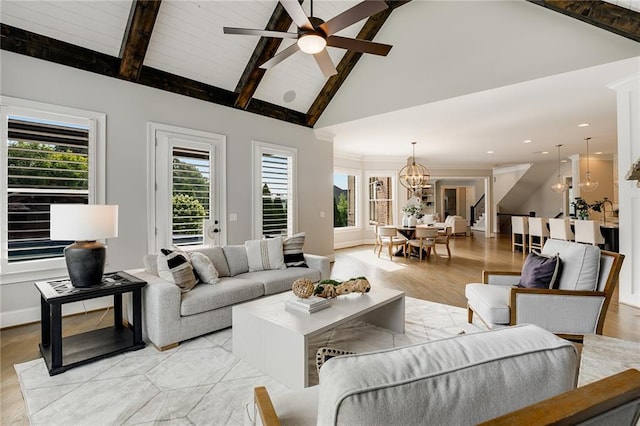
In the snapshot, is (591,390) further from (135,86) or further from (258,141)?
(258,141)

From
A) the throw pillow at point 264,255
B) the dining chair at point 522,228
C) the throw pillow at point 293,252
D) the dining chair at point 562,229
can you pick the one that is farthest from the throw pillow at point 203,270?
the dining chair at point 522,228

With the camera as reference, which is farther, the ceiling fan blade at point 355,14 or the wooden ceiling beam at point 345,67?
the wooden ceiling beam at point 345,67

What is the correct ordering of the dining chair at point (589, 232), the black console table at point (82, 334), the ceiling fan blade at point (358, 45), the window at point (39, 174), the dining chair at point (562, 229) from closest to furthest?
the black console table at point (82, 334) → the ceiling fan blade at point (358, 45) → the window at point (39, 174) → the dining chair at point (589, 232) → the dining chair at point (562, 229)

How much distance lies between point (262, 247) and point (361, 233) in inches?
241

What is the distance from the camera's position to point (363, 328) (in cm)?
318

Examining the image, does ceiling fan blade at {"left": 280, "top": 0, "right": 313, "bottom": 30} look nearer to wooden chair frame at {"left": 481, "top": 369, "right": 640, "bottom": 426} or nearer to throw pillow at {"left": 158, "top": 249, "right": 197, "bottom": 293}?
throw pillow at {"left": 158, "top": 249, "right": 197, "bottom": 293}

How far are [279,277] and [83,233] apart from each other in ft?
6.36

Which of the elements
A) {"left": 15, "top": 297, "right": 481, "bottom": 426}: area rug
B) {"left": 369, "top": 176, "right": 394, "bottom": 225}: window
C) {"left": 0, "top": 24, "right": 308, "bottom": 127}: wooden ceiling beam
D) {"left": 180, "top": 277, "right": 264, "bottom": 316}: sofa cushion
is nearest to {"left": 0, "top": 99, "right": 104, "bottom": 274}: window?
{"left": 0, "top": 24, "right": 308, "bottom": 127}: wooden ceiling beam

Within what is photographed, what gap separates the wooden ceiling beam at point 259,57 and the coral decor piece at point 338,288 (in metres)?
3.12

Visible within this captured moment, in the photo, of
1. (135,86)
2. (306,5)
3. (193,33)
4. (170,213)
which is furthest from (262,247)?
(306,5)

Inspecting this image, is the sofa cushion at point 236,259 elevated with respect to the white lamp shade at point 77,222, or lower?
lower

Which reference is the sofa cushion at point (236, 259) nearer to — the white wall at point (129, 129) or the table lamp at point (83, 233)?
the white wall at point (129, 129)

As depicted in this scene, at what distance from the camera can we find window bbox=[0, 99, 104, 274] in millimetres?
3291

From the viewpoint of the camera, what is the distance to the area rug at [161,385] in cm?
189
